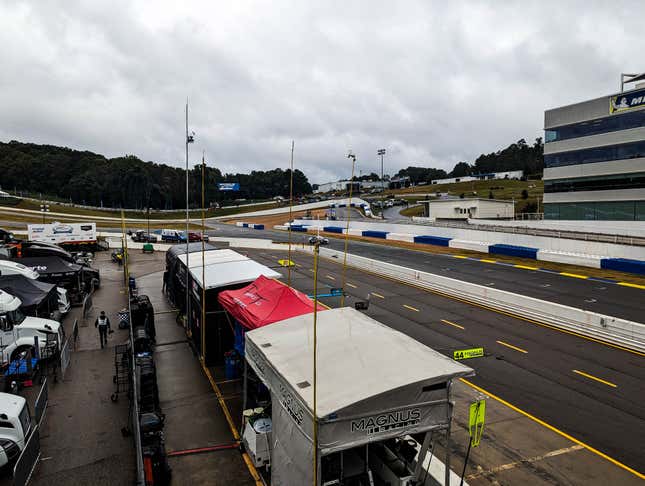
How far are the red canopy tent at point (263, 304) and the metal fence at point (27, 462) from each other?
535 centimetres

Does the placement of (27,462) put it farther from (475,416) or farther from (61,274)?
(61,274)

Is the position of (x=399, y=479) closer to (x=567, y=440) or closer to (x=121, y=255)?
(x=567, y=440)

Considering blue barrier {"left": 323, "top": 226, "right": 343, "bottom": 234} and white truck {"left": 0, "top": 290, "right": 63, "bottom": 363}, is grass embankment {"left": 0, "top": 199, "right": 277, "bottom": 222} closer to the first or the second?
blue barrier {"left": 323, "top": 226, "right": 343, "bottom": 234}

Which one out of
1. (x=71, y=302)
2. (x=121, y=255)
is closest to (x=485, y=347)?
(x=71, y=302)

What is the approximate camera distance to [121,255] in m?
42.4

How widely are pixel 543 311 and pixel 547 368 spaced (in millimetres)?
5881

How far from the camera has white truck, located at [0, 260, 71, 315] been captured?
846 inches

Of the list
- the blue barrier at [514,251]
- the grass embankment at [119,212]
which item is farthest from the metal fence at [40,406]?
the grass embankment at [119,212]

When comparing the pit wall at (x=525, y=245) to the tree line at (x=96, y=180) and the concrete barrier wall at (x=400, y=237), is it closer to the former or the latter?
the concrete barrier wall at (x=400, y=237)

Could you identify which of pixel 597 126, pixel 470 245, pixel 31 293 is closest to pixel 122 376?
pixel 31 293

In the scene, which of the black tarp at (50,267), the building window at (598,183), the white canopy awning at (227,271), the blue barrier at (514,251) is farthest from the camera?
the building window at (598,183)

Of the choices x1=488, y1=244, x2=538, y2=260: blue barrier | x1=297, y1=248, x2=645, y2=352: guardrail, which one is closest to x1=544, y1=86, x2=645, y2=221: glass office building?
x1=488, y1=244, x2=538, y2=260: blue barrier

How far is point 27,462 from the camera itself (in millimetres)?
8984

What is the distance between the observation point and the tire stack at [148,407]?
341 inches
